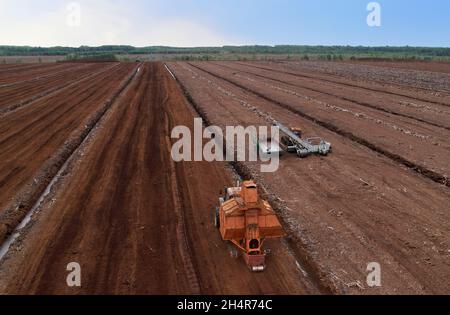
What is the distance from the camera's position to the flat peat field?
9.12 metres

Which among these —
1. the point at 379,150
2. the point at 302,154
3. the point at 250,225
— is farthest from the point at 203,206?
the point at 379,150

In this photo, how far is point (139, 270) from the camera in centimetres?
934

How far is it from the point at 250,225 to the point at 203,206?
3.54m

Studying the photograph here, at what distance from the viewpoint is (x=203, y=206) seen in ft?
41.9

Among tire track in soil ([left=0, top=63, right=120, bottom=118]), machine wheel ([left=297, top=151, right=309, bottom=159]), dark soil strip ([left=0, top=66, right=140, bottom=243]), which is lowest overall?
dark soil strip ([left=0, top=66, right=140, bottom=243])

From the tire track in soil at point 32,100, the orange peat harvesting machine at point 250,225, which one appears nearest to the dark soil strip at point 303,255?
the orange peat harvesting machine at point 250,225

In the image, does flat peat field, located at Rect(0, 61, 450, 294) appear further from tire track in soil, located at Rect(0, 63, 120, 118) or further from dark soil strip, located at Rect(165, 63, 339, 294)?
tire track in soil, located at Rect(0, 63, 120, 118)

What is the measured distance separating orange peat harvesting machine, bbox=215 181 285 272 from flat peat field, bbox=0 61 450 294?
37 cm

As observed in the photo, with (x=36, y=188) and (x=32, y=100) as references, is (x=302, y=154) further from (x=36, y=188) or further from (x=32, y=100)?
(x=32, y=100)

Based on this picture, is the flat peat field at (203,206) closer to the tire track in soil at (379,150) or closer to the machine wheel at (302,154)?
the tire track in soil at (379,150)

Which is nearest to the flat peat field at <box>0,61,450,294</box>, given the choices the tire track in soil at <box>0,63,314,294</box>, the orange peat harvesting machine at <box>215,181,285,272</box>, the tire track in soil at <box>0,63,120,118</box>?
the tire track in soil at <box>0,63,314,294</box>

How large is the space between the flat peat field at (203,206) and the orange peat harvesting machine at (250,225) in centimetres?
37

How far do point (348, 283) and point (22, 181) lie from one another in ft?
38.7
